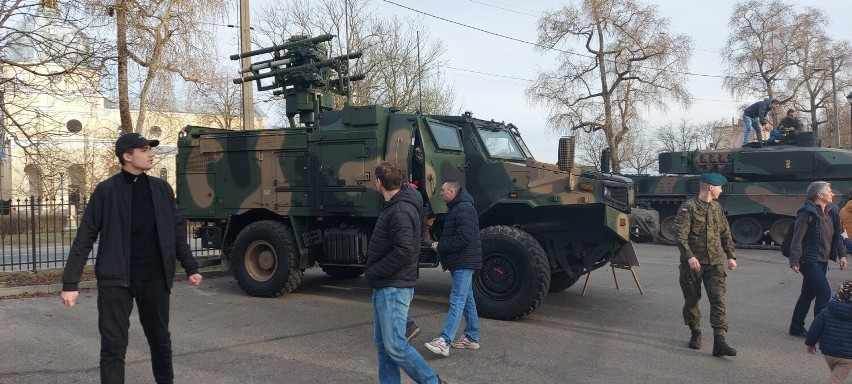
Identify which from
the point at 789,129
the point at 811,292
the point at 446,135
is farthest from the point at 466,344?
the point at 789,129

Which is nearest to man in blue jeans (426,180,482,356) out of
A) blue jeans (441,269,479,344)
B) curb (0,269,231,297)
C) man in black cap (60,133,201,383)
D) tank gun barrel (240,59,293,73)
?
blue jeans (441,269,479,344)

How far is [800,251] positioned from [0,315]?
8.86 metres

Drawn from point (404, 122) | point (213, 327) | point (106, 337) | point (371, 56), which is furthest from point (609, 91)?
point (106, 337)

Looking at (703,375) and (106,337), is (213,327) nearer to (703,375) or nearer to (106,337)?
(106,337)

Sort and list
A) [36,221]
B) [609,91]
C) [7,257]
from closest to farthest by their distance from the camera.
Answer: [36,221], [7,257], [609,91]

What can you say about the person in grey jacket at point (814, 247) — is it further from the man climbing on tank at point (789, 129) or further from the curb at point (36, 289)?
the man climbing on tank at point (789, 129)

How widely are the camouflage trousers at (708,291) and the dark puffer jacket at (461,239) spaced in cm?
196

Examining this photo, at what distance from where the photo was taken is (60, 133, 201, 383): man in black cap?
4016mm

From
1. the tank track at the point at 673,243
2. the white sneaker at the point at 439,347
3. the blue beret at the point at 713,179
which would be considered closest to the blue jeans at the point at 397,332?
the white sneaker at the point at 439,347

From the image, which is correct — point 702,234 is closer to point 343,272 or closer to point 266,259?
point 266,259

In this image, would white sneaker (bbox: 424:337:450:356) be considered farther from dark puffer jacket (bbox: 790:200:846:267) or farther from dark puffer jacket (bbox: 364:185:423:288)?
dark puffer jacket (bbox: 790:200:846:267)

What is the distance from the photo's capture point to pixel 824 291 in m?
6.61

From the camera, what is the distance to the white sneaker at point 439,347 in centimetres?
576

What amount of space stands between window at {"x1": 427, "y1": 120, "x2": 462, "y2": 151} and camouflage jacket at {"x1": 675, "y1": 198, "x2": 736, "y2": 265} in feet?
10.3
